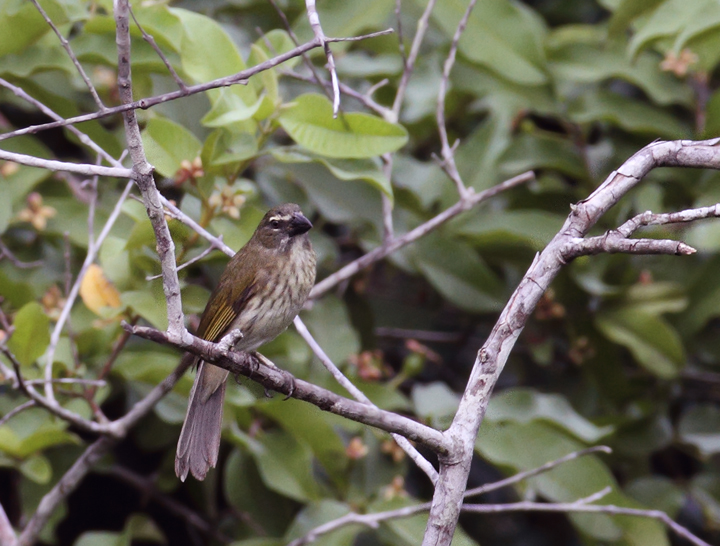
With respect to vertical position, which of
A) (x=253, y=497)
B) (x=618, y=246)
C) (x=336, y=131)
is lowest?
(x=253, y=497)

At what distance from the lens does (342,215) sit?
3.24m

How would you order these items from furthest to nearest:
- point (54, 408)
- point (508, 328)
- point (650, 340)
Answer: point (650, 340) → point (54, 408) → point (508, 328)

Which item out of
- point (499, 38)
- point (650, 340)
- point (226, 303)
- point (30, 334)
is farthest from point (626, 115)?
point (30, 334)

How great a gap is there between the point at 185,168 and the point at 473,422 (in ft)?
4.44

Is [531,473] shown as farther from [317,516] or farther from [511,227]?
[511,227]

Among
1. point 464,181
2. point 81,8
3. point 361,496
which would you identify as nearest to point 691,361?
point 464,181

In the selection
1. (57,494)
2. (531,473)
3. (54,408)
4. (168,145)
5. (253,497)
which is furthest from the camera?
(253,497)

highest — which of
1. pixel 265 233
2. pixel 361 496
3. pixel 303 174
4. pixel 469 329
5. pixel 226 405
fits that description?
pixel 303 174

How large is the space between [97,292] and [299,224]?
71 cm

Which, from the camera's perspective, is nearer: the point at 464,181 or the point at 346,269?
the point at 346,269

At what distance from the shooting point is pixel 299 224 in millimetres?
2900

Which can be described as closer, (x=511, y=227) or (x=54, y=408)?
(x=54, y=408)

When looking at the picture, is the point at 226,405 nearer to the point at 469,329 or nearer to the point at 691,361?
the point at 469,329

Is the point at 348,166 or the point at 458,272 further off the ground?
the point at 348,166
